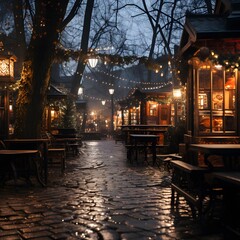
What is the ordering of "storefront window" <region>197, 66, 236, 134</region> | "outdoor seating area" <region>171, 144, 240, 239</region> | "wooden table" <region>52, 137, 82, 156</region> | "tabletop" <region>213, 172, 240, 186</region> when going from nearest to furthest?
"tabletop" <region>213, 172, 240, 186</region> → "outdoor seating area" <region>171, 144, 240, 239</region> → "storefront window" <region>197, 66, 236, 134</region> → "wooden table" <region>52, 137, 82, 156</region>

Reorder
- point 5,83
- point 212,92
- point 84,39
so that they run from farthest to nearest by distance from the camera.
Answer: point 84,39 < point 5,83 < point 212,92

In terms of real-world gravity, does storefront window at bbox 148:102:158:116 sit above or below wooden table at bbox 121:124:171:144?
above

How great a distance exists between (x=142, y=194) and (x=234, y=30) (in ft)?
13.2

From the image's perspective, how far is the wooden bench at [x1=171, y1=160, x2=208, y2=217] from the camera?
20.6 feet

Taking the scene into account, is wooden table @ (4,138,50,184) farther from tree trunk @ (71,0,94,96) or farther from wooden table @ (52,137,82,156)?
tree trunk @ (71,0,94,96)

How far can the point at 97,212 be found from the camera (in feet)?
22.8

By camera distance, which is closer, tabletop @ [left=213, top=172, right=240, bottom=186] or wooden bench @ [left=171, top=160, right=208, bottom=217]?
tabletop @ [left=213, top=172, right=240, bottom=186]

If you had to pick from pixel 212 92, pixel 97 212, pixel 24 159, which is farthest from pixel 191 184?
pixel 24 159

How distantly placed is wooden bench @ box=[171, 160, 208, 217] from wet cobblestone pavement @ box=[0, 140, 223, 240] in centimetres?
23

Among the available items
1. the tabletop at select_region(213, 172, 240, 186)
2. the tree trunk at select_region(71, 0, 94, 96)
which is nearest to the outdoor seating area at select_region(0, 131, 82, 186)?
the tabletop at select_region(213, 172, 240, 186)

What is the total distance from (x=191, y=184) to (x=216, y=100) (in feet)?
11.6

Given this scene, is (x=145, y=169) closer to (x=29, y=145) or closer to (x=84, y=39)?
(x=29, y=145)

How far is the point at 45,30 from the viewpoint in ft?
38.4

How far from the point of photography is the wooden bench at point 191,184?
6.29 metres
